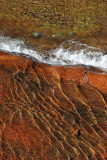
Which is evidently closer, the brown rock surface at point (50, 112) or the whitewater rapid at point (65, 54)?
the brown rock surface at point (50, 112)

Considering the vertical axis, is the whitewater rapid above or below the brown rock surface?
above

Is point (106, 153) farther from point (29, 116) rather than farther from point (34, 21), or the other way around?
point (34, 21)

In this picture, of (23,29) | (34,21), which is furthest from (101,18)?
(23,29)

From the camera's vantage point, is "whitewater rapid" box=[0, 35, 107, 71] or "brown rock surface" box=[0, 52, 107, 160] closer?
"brown rock surface" box=[0, 52, 107, 160]

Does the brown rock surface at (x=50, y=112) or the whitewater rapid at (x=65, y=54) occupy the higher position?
the whitewater rapid at (x=65, y=54)
